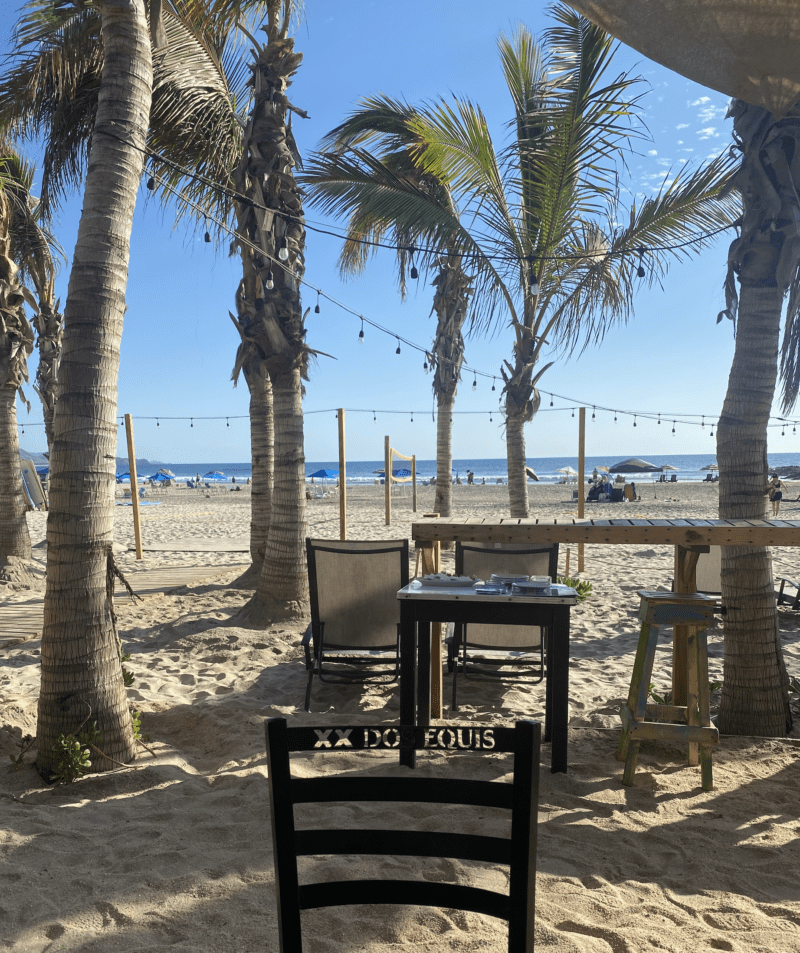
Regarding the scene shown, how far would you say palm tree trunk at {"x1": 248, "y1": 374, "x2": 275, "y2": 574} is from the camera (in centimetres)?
738

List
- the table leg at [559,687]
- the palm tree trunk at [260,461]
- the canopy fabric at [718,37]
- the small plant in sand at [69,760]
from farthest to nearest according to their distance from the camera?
the palm tree trunk at [260,461], the table leg at [559,687], the small plant in sand at [69,760], the canopy fabric at [718,37]

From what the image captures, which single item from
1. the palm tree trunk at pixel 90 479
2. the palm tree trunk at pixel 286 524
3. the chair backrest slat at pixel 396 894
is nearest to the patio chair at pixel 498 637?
Result: the palm tree trunk at pixel 90 479

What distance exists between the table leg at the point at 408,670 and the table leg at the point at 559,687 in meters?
0.62

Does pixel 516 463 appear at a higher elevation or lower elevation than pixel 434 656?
higher

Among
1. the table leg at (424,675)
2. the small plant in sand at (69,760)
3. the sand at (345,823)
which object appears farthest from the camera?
the table leg at (424,675)

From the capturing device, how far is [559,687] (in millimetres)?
3033

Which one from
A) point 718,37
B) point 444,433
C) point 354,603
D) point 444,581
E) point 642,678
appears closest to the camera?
point 718,37

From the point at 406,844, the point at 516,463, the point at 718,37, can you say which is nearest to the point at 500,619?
the point at 406,844

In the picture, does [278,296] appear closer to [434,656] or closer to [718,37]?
[434,656]

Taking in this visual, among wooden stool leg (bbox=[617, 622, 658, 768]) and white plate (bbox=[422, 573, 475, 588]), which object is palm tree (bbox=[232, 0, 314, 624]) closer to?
white plate (bbox=[422, 573, 475, 588])

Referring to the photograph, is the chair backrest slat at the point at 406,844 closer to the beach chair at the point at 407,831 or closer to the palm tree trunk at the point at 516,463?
the beach chair at the point at 407,831

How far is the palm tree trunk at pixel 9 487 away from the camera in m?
7.78

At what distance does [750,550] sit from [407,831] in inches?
121

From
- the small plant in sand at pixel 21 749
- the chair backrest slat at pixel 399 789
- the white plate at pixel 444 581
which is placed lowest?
the small plant in sand at pixel 21 749
